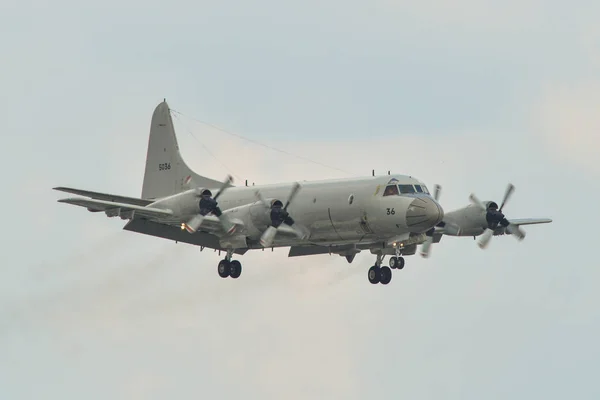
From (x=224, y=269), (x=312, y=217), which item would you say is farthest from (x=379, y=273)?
(x=224, y=269)

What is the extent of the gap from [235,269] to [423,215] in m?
8.70

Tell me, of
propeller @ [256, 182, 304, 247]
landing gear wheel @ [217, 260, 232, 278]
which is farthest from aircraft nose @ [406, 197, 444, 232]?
landing gear wheel @ [217, 260, 232, 278]

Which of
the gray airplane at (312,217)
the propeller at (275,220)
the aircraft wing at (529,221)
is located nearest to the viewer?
the gray airplane at (312,217)

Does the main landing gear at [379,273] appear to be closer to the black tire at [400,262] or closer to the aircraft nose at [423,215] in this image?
the black tire at [400,262]

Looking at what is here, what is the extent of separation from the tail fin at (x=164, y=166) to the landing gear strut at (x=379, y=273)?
8658mm

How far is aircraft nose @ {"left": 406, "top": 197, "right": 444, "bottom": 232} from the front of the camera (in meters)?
54.9

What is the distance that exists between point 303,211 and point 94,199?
337 inches

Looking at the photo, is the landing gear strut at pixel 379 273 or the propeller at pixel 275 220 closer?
the propeller at pixel 275 220

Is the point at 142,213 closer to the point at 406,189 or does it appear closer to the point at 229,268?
the point at 229,268

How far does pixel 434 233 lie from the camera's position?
6038cm

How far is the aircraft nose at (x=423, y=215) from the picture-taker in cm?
5494

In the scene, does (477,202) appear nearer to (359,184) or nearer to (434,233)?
(434,233)

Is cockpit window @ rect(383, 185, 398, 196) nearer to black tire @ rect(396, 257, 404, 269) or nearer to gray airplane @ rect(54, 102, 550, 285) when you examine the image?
gray airplane @ rect(54, 102, 550, 285)

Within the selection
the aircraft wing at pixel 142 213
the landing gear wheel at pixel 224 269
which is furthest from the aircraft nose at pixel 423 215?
the landing gear wheel at pixel 224 269
